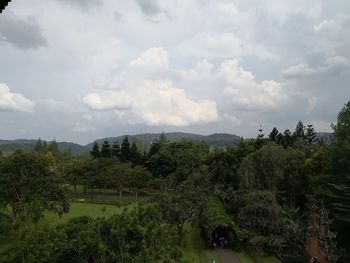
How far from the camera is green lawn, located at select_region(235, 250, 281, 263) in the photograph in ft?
76.0

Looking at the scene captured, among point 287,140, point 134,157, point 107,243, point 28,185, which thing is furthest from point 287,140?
point 107,243

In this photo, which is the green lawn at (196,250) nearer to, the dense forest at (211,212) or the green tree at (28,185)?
the dense forest at (211,212)

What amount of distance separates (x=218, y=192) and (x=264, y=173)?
15.9ft

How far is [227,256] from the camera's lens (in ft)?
80.3

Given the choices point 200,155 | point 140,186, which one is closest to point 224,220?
point 140,186

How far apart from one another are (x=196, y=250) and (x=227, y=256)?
7.35 feet

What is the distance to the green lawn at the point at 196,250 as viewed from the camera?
23502mm

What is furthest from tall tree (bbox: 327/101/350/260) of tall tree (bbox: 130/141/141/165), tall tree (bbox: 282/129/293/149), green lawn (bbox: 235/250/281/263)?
tall tree (bbox: 130/141/141/165)

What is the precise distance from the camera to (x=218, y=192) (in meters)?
35.8

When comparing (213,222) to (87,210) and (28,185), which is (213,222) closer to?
(28,185)

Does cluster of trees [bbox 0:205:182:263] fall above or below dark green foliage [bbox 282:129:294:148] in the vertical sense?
below

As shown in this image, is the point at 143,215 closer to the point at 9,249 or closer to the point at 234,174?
the point at 9,249

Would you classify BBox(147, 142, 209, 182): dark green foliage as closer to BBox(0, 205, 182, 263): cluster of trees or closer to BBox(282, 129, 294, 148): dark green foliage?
BBox(282, 129, 294, 148): dark green foliage

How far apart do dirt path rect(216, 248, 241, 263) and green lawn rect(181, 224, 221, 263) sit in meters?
0.34
